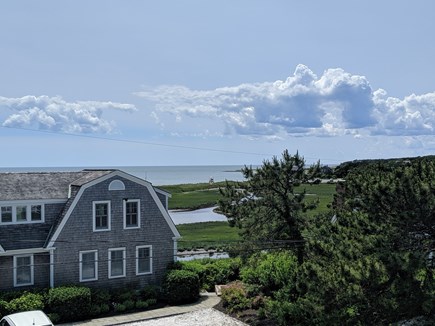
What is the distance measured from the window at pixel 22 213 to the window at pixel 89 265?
9.80ft

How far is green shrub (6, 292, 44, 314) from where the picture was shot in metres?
22.6

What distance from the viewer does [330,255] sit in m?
15.1

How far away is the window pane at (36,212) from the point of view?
25.6 metres

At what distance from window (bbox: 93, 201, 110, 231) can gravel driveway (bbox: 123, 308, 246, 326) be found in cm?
567

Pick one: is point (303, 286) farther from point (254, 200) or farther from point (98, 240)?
point (98, 240)

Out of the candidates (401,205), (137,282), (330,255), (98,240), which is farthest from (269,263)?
(401,205)

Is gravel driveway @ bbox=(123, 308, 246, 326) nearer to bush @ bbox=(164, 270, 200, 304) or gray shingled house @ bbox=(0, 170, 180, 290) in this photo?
bush @ bbox=(164, 270, 200, 304)

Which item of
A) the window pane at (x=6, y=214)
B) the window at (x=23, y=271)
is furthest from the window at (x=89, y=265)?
the window pane at (x=6, y=214)

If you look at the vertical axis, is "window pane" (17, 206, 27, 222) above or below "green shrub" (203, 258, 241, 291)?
above

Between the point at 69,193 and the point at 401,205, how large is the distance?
18280 millimetres

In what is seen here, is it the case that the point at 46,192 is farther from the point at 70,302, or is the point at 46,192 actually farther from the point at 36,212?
the point at 70,302

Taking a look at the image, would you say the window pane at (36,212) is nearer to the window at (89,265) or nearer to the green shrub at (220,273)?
the window at (89,265)

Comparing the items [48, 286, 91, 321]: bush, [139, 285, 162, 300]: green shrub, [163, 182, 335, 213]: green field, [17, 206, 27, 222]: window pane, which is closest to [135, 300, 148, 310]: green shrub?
[139, 285, 162, 300]: green shrub

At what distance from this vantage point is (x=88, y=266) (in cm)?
2603
